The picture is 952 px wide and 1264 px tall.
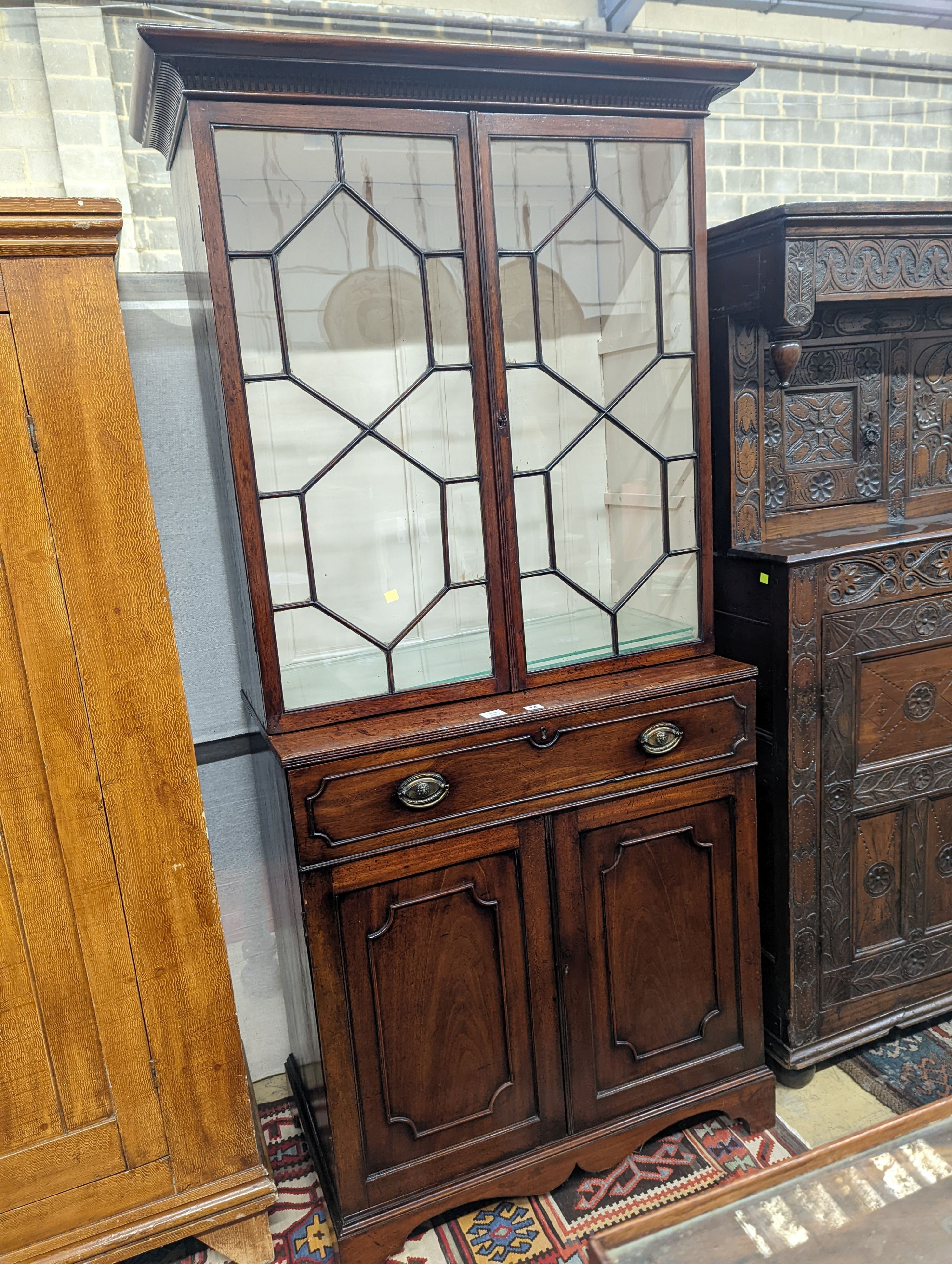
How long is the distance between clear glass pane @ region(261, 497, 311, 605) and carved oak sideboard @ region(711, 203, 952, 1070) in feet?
3.13

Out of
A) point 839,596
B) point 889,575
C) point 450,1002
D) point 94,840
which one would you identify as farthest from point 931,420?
point 94,840

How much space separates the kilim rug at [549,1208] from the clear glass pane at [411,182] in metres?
1.87

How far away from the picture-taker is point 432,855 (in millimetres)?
1546

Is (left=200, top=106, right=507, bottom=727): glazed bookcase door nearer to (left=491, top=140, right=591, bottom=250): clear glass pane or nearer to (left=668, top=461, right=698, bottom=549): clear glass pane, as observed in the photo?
(left=491, top=140, right=591, bottom=250): clear glass pane

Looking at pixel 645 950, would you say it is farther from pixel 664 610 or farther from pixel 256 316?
pixel 256 316

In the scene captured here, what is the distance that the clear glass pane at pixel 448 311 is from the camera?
1559mm

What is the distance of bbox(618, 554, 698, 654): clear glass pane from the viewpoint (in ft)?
5.92

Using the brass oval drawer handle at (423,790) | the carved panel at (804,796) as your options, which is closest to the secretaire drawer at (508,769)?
the brass oval drawer handle at (423,790)

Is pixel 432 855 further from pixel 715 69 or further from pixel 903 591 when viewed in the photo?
pixel 715 69

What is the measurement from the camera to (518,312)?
5.34 feet

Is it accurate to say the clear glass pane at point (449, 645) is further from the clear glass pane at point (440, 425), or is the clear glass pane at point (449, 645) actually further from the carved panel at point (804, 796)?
the carved panel at point (804, 796)

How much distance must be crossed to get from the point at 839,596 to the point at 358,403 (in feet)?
3.50

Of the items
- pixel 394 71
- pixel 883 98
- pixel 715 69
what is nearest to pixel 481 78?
pixel 394 71

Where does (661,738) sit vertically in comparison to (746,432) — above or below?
below
